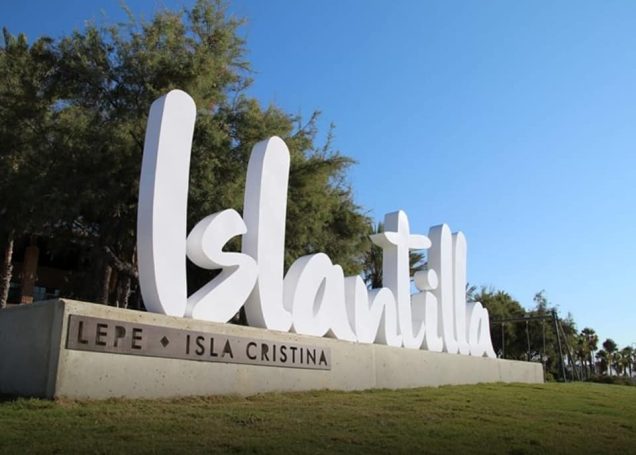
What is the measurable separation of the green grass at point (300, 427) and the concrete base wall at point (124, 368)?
0.92 ft

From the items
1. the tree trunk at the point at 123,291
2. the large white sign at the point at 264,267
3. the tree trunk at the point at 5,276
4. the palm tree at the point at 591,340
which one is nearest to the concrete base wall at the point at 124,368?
the large white sign at the point at 264,267

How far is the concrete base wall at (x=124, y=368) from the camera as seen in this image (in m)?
8.48

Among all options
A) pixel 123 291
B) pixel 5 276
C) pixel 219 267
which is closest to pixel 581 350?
pixel 123 291

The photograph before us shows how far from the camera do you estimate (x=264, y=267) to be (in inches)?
487

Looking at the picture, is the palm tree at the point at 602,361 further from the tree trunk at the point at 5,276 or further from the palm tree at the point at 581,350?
the tree trunk at the point at 5,276

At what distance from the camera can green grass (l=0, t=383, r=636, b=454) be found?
262 inches

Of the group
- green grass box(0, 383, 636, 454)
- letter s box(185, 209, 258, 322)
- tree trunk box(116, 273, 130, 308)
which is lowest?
green grass box(0, 383, 636, 454)

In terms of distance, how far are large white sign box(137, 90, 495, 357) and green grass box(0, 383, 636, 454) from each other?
6.00 ft

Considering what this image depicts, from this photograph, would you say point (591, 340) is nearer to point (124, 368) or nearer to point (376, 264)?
point (376, 264)

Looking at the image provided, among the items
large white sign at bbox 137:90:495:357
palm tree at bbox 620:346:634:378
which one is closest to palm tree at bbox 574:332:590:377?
palm tree at bbox 620:346:634:378

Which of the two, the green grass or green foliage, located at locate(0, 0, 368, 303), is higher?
green foliage, located at locate(0, 0, 368, 303)

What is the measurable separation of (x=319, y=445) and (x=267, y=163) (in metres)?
6.95

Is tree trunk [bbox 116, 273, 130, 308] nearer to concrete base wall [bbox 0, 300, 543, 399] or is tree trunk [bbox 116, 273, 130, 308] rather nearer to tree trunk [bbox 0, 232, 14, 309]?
tree trunk [bbox 0, 232, 14, 309]

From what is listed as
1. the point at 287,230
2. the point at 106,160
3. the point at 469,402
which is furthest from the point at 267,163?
the point at 287,230
